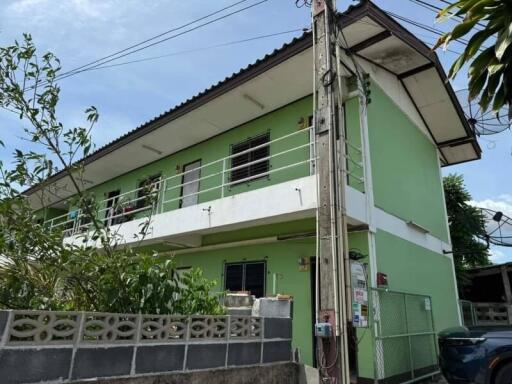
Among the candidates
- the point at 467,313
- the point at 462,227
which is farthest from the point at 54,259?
the point at 462,227

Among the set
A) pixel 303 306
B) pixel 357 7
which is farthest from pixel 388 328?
pixel 357 7

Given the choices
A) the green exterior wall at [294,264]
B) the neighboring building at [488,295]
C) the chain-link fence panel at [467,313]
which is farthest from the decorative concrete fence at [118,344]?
the neighboring building at [488,295]

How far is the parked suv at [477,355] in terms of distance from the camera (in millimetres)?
5969

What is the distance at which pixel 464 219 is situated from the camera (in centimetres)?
1475

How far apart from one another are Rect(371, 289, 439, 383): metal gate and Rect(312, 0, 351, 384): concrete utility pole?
2.38 metres

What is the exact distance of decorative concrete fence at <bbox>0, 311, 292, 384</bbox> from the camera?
A: 145 inches

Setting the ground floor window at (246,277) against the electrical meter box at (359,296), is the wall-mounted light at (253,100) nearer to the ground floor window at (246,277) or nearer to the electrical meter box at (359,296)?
the ground floor window at (246,277)

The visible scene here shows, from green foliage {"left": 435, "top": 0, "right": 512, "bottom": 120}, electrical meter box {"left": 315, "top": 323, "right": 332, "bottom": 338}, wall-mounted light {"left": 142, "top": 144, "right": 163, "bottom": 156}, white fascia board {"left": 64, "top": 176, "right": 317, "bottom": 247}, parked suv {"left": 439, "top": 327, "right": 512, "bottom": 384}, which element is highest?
wall-mounted light {"left": 142, "top": 144, "right": 163, "bottom": 156}

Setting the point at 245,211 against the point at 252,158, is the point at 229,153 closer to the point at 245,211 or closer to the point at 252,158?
the point at 252,158

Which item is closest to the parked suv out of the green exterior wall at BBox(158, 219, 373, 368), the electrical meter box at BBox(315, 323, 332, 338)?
the green exterior wall at BBox(158, 219, 373, 368)

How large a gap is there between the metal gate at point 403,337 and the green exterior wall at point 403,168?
6.73 ft

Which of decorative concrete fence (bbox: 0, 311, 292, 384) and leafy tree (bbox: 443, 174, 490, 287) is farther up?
leafy tree (bbox: 443, 174, 490, 287)

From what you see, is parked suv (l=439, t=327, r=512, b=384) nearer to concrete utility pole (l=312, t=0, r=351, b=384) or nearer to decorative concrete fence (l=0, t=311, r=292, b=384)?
concrete utility pole (l=312, t=0, r=351, b=384)

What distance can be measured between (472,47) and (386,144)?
17.9ft
